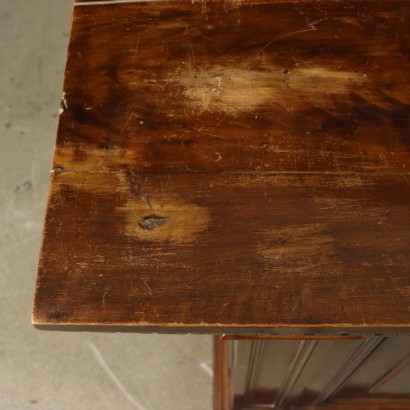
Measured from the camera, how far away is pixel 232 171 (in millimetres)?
612

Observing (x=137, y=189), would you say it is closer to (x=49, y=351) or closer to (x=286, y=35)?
(x=286, y=35)

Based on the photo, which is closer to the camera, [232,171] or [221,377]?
[232,171]

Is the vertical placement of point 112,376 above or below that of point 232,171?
below

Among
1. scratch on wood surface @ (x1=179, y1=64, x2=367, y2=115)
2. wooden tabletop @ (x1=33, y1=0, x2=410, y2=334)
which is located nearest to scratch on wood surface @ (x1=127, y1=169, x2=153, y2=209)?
wooden tabletop @ (x1=33, y1=0, x2=410, y2=334)

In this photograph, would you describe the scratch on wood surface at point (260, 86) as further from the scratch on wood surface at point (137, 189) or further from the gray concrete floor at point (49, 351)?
the gray concrete floor at point (49, 351)

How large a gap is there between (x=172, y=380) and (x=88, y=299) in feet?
2.79

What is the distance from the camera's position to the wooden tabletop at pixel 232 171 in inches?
21.8

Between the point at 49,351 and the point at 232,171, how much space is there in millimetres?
946

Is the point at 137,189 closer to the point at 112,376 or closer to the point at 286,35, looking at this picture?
the point at 286,35

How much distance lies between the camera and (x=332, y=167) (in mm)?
613

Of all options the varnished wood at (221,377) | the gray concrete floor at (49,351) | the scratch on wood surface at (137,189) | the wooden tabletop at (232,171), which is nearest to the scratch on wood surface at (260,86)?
the wooden tabletop at (232,171)

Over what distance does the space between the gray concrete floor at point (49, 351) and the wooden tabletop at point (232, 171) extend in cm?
84

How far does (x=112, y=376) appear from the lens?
4.38 feet

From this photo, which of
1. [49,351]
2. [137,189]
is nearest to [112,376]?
[49,351]
